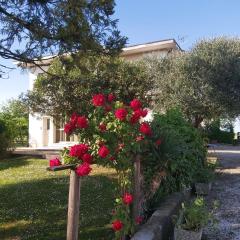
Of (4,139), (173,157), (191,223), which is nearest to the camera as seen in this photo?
(191,223)

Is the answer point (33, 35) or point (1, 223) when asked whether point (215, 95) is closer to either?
point (33, 35)

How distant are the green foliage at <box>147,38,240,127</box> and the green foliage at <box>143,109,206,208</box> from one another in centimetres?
591

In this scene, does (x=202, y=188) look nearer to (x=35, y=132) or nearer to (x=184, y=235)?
(x=184, y=235)

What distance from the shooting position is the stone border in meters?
4.39

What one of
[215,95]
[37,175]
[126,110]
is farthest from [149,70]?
[126,110]

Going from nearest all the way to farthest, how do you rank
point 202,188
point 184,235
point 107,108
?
1. point 107,108
2. point 184,235
3. point 202,188

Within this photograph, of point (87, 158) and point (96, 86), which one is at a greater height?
point (96, 86)

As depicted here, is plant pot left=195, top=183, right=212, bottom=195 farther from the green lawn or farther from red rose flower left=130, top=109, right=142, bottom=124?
red rose flower left=130, top=109, right=142, bottom=124

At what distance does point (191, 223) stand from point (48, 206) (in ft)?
12.1

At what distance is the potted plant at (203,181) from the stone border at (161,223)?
7.51 ft

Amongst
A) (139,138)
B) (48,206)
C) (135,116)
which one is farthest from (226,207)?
(135,116)

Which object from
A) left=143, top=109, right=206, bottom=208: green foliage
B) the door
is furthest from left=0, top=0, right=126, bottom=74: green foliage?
the door

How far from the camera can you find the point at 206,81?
48.4ft

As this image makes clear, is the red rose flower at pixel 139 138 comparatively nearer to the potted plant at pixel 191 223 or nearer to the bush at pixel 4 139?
the potted plant at pixel 191 223
